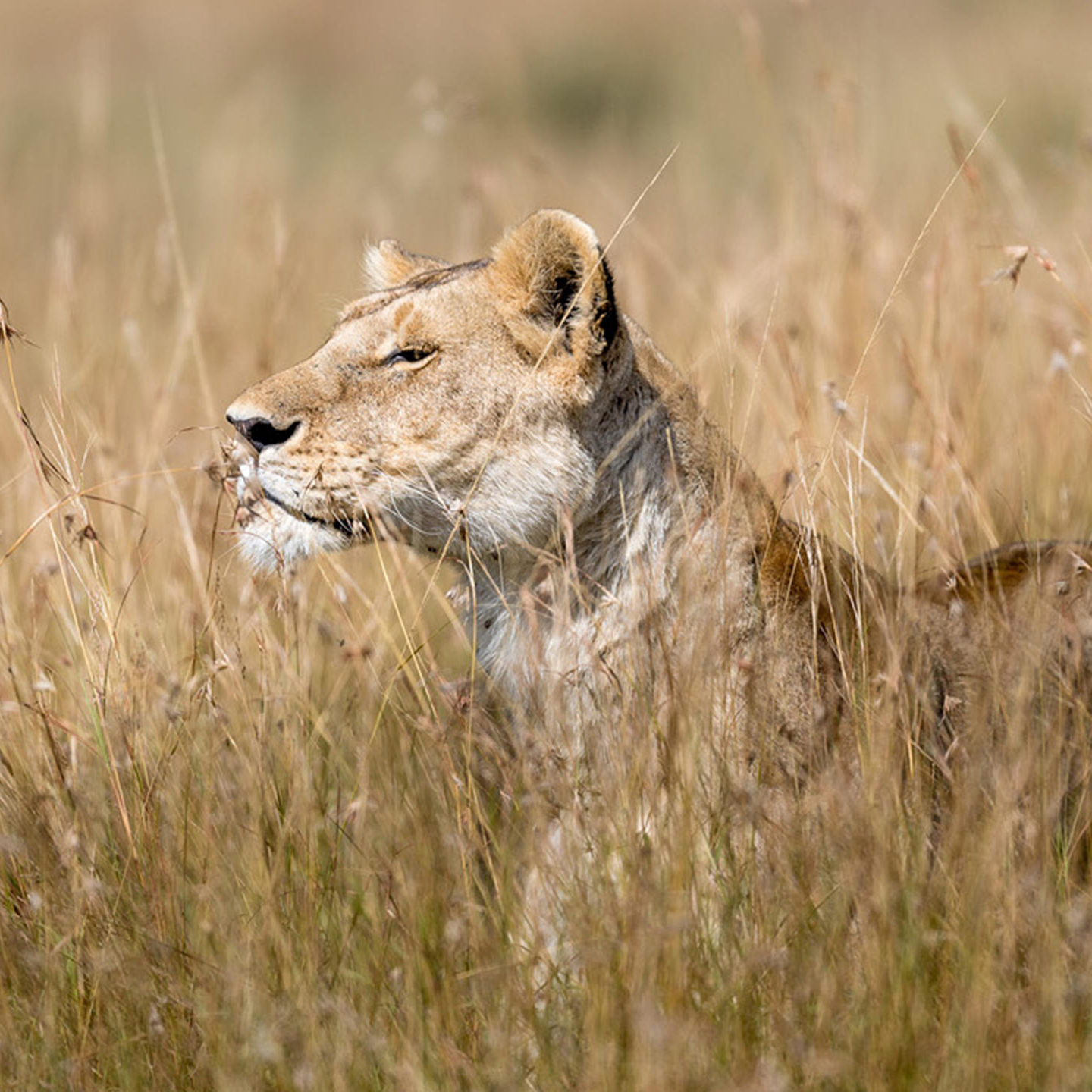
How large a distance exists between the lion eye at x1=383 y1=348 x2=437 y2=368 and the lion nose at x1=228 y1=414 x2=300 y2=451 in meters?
0.27

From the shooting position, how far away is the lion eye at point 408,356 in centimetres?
345

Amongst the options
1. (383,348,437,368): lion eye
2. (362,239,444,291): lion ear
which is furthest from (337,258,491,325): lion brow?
(362,239,444,291): lion ear

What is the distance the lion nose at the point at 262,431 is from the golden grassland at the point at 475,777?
0.26 feet

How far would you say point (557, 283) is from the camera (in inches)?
136

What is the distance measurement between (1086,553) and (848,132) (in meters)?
2.73

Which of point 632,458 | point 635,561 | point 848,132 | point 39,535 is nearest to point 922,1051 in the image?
point 635,561

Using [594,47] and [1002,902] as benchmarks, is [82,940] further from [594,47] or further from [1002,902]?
[594,47]

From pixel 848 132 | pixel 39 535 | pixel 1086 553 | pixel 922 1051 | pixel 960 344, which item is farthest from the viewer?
pixel 848 132

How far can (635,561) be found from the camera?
10.7 ft

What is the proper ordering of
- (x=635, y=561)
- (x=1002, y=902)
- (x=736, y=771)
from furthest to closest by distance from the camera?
(x=635, y=561)
(x=736, y=771)
(x=1002, y=902)

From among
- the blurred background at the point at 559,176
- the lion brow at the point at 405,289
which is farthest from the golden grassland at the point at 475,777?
the lion brow at the point at 405,289

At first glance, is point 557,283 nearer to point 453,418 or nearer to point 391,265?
point 453,418

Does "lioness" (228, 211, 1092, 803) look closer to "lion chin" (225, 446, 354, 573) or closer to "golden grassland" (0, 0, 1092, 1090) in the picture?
"lion chin" (225, 446, 354, 573)

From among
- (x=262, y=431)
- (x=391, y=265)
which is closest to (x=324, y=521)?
(x=262, y=431)
